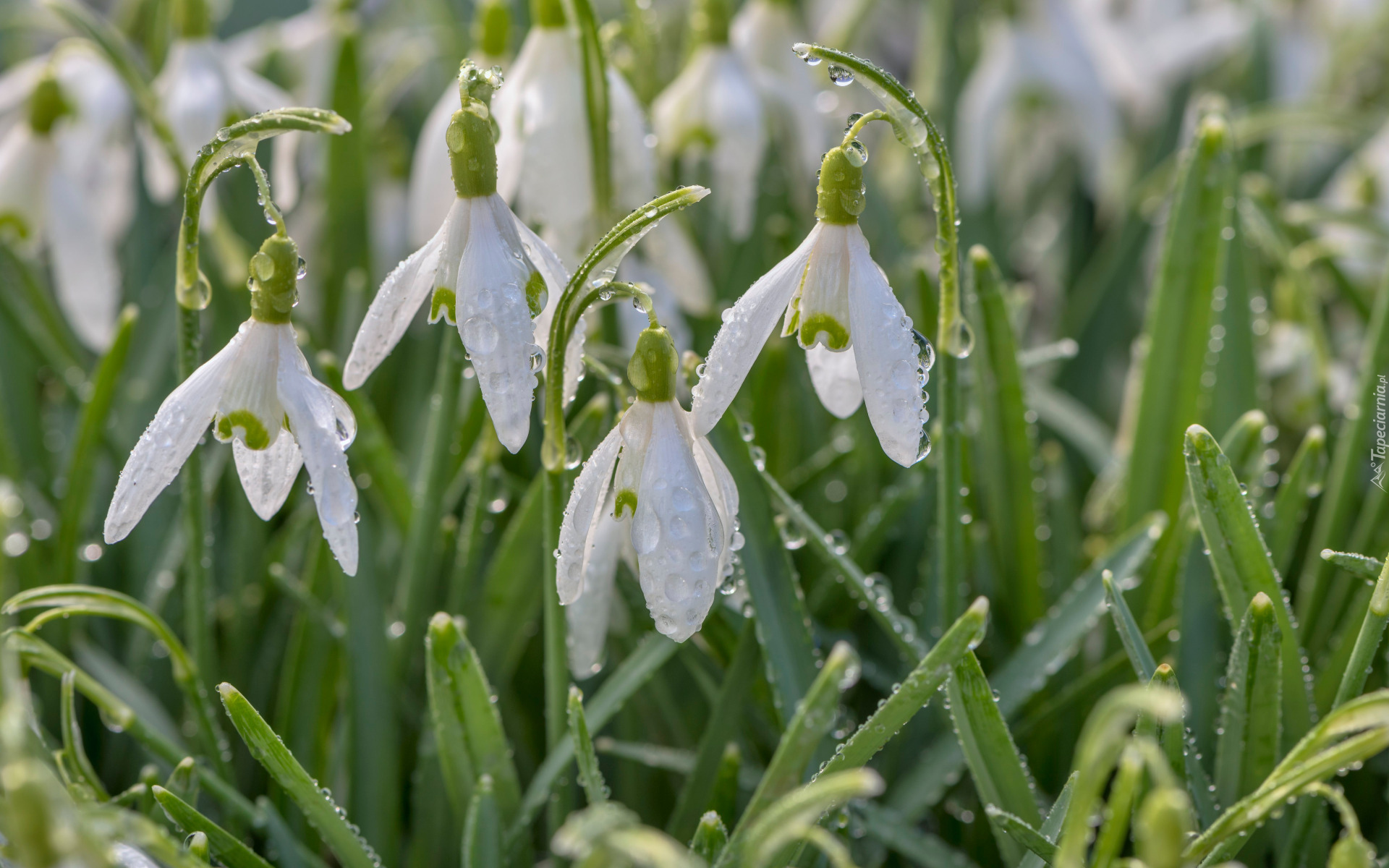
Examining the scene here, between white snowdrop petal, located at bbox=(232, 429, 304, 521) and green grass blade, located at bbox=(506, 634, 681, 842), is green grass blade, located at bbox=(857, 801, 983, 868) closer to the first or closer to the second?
green grass blade, located at bbox=(506, 634, 681, 842)

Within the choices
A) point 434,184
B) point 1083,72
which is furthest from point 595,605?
point 1083,72

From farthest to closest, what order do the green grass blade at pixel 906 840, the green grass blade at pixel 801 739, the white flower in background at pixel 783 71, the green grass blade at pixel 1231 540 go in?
1. the white flower in background at pixel 783 71
2. the green grass blade at pixel 906 840
3. the green grass blade at pixel 1231 540
4. the green grass blade at pixel 801 739

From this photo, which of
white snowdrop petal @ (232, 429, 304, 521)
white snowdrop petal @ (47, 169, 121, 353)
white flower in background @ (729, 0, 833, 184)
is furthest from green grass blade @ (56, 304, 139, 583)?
white flower in background @ (729, 0, 833, 184)

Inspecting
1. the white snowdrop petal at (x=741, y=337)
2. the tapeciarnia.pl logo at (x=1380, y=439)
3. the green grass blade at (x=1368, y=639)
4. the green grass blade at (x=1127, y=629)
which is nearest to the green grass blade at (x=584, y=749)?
the white snowdrop petal at (x=741, y=337)

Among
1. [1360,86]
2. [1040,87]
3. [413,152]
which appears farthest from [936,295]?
[1360,86]

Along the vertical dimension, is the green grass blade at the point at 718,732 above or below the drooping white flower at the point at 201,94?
below

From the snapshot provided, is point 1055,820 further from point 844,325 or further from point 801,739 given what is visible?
point 844,325

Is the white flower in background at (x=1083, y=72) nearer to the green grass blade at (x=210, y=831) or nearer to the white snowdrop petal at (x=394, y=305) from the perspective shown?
the white snowdrop petal at (x=394, y=305)
